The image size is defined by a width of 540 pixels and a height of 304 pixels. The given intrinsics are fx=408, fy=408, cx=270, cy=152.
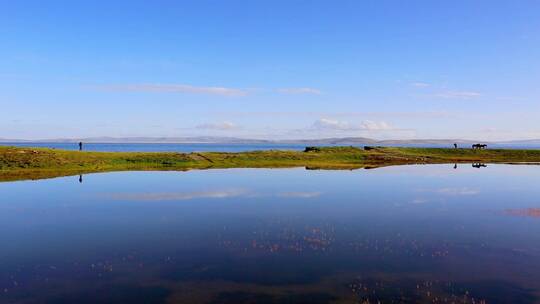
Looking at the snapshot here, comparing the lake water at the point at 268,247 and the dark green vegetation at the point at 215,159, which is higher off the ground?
the dark green vegetation at the point at 215,159

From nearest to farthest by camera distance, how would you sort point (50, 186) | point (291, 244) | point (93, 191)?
point (291, 244), point (93, 191), point (50, 186)

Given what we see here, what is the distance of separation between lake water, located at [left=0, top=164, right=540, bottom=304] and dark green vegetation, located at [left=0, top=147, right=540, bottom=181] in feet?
113

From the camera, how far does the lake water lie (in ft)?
66.2

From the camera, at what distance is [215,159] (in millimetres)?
105375

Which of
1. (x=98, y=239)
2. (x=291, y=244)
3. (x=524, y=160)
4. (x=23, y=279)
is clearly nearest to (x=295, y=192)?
(x=291, y=244)

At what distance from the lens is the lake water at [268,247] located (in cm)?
2017

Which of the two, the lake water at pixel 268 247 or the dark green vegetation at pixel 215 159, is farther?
the dark green vegetation at pixel 215 159

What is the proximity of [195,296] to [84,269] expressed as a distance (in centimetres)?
787

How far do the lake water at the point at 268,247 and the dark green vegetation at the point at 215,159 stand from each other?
34.6 m

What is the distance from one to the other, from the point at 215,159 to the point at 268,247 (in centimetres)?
7886

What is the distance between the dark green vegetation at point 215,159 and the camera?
8344 cm

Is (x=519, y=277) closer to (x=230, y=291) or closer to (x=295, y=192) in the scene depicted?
(x=230, y=291)

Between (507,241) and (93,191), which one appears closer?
(507,241)

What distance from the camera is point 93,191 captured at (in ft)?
178
